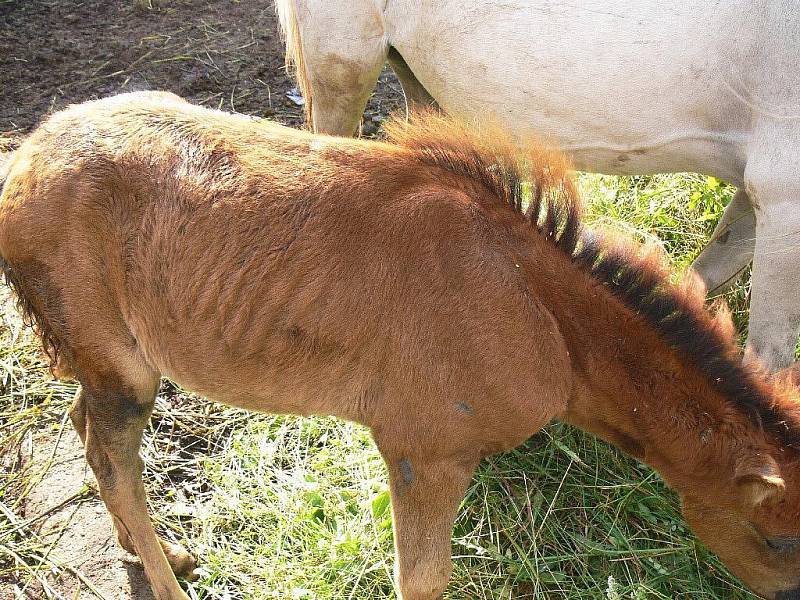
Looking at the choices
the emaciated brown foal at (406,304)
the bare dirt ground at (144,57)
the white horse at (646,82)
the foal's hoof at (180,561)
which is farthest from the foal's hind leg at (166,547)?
the bare dirt ground at (144,57)

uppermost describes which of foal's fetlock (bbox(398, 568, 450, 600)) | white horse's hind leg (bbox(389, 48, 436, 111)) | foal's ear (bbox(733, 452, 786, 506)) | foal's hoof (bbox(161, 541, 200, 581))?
white horse's hind leg (bbox(389, 48, 436, 111))

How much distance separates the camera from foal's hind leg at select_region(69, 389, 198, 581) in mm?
2875

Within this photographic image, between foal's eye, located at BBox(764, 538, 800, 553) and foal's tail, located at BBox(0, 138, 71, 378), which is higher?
foal's tail, located at BBox(0, 138, 71, 378)

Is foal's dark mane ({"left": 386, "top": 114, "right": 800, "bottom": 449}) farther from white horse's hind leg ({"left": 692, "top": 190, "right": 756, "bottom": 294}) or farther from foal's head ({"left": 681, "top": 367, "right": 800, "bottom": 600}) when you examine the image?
white horse's hind leg ({"left": 692, "top": 190, "right": 756, "bottom": 294})

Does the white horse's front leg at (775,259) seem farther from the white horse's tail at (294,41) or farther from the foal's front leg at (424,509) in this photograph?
the white horse's tail at (294,41)

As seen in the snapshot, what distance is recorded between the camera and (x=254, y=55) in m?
5.80

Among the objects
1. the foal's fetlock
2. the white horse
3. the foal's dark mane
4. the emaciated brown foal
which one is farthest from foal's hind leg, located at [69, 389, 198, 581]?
the white horse

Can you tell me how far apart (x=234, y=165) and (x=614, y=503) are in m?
1.97

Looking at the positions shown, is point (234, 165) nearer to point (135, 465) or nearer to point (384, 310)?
point (384, 310)

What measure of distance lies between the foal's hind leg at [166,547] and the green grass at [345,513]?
63 mm

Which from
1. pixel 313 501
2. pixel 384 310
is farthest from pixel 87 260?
pixel 313 501

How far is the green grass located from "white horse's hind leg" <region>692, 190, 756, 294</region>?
1.05 m

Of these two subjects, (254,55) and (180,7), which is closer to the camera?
(254,55)

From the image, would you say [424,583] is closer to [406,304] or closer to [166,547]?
[406,304]
